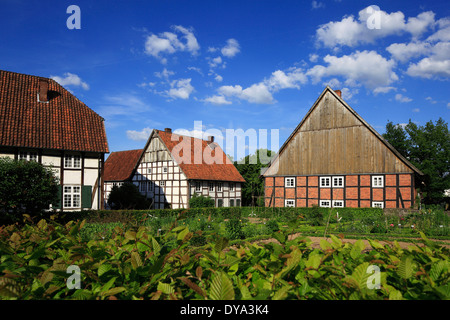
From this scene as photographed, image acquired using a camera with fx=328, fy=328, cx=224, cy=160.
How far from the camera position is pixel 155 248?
216 centimetres

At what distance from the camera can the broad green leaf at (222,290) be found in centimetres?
153

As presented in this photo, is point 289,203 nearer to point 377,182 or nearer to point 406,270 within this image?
point 377,182

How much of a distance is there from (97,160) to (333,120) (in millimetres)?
19651

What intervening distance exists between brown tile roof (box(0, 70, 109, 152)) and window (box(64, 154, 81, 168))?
764 millimetres

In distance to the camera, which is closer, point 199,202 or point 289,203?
point 289,203

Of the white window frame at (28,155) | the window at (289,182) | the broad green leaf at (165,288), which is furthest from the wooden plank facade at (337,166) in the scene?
the broad green leaf at (165,288)

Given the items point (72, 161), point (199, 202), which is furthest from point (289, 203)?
point (72, 161)

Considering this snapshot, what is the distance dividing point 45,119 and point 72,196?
19.9 ft

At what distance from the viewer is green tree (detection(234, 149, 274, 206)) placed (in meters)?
46.6

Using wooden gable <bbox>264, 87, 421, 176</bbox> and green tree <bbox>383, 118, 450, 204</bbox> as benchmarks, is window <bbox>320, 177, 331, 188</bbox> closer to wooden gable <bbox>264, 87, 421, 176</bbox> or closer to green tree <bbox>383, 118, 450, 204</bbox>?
wooden gable <bbox>264, 87, 421, 176</bbox>

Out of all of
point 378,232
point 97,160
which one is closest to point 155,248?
point 378,232

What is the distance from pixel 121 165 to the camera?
4097 centimetres

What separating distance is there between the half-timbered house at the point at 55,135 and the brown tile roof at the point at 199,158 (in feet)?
32.3

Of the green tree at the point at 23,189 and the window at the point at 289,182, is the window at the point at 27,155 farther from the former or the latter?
the window at the point at 289,182
